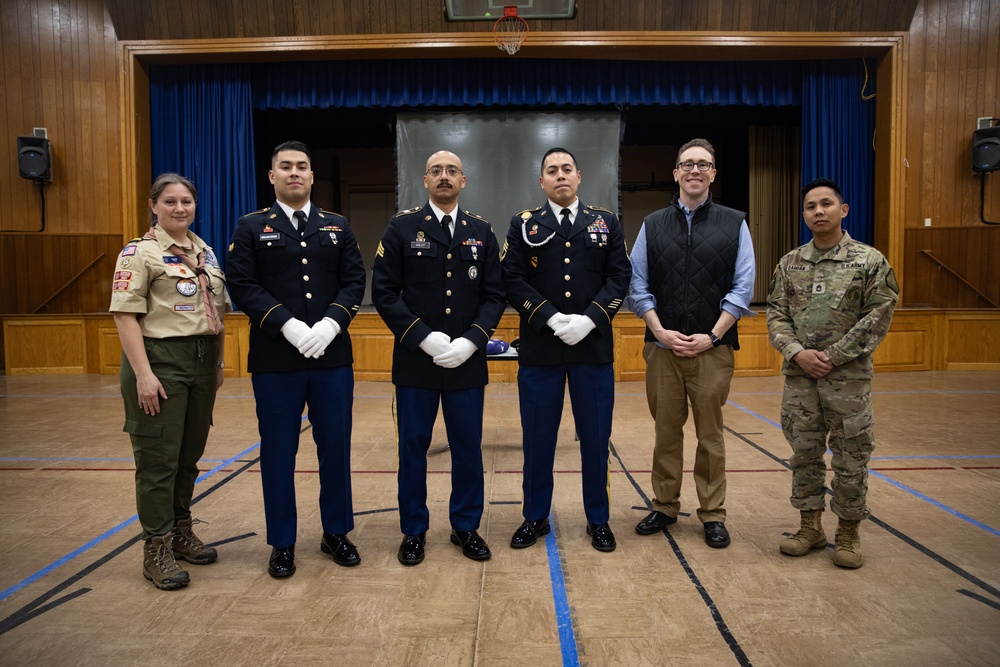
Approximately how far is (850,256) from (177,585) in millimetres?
2762

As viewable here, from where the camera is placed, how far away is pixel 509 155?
9055mm

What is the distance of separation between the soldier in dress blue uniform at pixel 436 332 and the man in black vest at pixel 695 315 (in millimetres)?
747

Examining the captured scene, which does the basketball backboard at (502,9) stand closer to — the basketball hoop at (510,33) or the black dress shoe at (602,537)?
the basketball hoop at (510,33)

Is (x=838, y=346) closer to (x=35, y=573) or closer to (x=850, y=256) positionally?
(x=850, y=256)

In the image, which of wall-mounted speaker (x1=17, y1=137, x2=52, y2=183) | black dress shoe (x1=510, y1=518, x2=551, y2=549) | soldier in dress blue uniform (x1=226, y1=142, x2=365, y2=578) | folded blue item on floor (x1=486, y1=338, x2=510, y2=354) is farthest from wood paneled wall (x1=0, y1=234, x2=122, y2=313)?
black dress shoe (x1=510, y1=518, x2=551, y2=549)

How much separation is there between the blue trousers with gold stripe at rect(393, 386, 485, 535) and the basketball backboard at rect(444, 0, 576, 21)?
5597 mm

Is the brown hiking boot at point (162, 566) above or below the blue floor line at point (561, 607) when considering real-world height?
above

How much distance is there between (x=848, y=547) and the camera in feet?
8.29

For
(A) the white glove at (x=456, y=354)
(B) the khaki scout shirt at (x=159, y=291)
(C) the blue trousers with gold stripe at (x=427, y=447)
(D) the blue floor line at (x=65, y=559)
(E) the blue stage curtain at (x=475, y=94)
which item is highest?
(E) the blue stage curtain at (x=475, y=94)

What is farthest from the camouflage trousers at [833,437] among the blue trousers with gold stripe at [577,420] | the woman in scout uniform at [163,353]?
the woman in scout uniform at [163,353]

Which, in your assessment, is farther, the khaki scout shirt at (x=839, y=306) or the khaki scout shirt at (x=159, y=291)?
the khaki scout shirt at (x=839, y=306)

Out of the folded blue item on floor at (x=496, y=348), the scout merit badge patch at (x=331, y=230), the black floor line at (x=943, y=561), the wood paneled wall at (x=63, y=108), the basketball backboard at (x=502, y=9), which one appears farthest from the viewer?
the wood paneled wall at (x=63, y=108)

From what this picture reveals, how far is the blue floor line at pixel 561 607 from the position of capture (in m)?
1.89

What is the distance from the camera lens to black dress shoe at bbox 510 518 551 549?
8.84 feet
